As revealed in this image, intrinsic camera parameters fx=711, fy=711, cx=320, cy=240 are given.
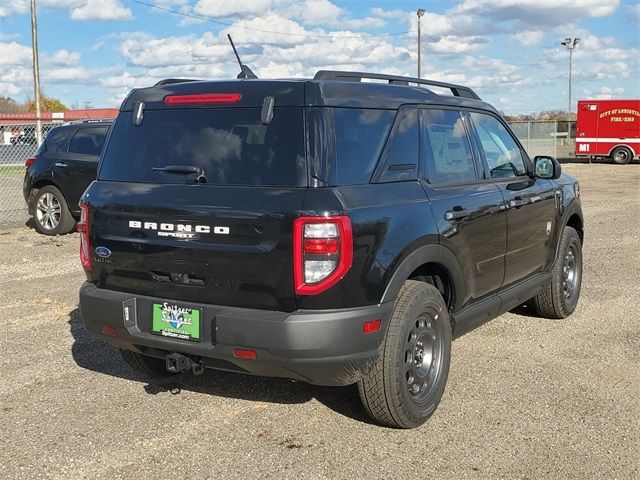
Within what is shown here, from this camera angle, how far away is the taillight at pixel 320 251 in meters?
3.40

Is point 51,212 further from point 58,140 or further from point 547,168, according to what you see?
point 547,168

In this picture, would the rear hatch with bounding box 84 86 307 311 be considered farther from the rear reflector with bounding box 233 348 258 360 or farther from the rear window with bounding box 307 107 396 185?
the rear reflector with bounding box 233 348 258 360

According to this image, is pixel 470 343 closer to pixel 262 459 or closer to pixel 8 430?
pixel 262 459

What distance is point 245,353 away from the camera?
141 inches

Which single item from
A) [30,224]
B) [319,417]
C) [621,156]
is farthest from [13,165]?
[621,156]

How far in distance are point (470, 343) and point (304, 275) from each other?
2.63m

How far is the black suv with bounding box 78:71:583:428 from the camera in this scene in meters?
3.48

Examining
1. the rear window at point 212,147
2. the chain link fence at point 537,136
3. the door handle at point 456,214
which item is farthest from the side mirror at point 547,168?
the chain link fence at point 537,136

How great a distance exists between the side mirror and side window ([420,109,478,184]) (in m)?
1.22

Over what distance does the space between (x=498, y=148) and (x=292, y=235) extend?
8.05ft

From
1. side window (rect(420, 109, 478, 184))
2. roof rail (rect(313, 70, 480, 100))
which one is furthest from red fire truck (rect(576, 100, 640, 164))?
side window (rect(420, 109, 478, 184))

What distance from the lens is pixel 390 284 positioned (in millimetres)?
3693

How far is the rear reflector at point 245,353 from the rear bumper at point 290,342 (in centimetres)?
2

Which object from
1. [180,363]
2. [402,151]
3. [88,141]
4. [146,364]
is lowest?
[146,364]
